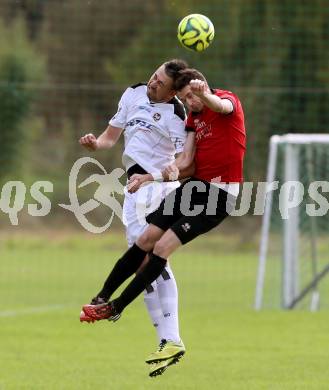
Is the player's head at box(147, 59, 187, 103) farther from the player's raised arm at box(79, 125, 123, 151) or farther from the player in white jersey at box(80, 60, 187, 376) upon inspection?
the player's raised arm at box(79, 125, 123, 151)

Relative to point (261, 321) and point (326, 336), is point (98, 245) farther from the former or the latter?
point (326, 336)

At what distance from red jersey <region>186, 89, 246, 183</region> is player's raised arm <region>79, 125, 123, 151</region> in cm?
76

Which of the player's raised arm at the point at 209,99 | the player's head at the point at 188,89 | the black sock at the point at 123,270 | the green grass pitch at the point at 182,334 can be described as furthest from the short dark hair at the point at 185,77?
the green grass pitch at the point at 182,334

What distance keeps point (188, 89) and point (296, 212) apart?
7360 millimetres

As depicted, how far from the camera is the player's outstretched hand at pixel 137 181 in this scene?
8312 mm

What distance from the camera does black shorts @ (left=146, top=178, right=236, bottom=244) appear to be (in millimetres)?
8344

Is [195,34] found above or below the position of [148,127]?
above

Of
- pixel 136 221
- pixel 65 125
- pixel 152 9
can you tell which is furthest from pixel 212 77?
pixel 136 221

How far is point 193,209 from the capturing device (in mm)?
8352

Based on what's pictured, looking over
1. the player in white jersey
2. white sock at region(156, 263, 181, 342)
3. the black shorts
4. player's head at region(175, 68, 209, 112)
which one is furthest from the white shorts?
player's head at region(175, 68, 209, 112)

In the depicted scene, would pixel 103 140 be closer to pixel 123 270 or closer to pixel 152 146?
pixel 152 146

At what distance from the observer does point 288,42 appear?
71.2ft

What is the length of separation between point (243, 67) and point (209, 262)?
3939 millimetres

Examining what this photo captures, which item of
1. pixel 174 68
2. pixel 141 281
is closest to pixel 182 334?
pixel 141 281
